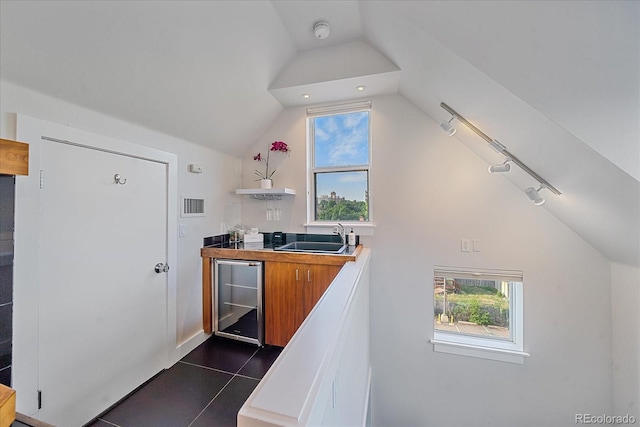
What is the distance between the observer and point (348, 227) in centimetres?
283

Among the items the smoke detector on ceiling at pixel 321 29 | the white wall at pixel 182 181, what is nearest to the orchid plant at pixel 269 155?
the white wall at pixel 182 181

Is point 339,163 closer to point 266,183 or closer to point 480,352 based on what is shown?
point 266,183

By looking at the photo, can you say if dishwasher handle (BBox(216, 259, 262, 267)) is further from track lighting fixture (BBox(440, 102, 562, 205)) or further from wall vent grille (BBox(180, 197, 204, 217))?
track lighting fixture (BBox(440, 102, 562, 205))

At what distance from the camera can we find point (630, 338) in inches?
77.0

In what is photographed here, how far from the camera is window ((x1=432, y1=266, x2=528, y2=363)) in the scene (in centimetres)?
238

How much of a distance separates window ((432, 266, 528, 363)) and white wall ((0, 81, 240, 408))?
2471mm

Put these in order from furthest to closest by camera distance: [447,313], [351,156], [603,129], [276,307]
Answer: [351,156], [447,313], [276,307], [603,129]

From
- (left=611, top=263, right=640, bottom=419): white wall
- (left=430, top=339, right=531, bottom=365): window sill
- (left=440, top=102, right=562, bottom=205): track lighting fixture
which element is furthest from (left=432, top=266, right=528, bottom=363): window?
(left=440, top=102, right=562, bottom=205): track lighting fixture

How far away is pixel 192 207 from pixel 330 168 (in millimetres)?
1582

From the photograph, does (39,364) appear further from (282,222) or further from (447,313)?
(447,313)

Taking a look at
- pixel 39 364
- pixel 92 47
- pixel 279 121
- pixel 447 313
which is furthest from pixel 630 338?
pixel 92 47

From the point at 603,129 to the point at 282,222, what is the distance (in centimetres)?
267
